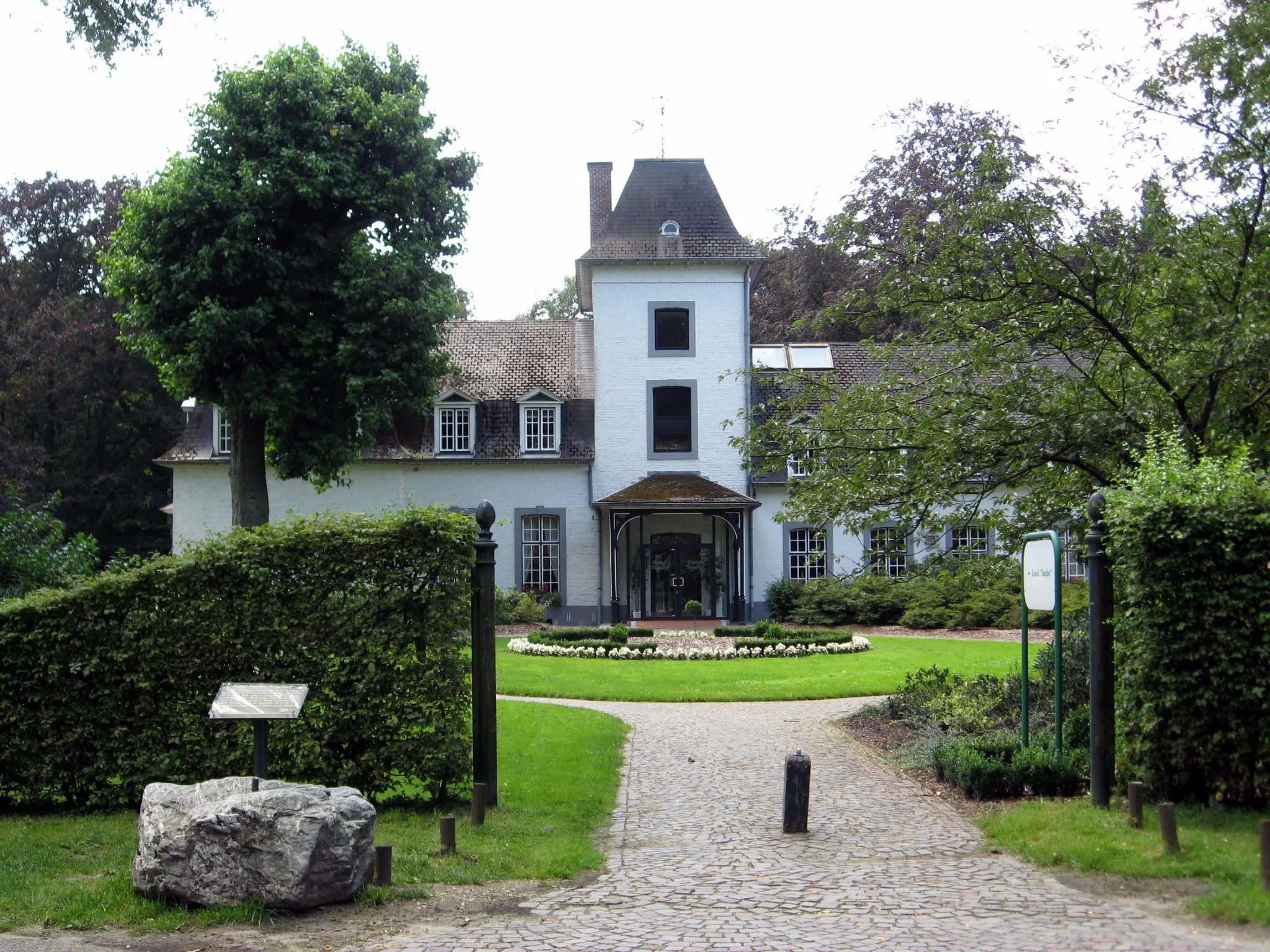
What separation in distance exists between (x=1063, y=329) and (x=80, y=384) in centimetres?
3313

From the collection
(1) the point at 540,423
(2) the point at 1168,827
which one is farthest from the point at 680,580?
(2) the point at 1168,827

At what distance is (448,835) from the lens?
7180mm

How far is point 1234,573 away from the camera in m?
7.49

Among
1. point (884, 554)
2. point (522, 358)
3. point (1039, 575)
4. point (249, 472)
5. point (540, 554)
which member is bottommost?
point (540, 554)

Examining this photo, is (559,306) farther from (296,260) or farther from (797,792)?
(797,792)

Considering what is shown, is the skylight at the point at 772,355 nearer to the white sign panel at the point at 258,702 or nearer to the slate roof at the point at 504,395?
the slate roof at the point at 504,395

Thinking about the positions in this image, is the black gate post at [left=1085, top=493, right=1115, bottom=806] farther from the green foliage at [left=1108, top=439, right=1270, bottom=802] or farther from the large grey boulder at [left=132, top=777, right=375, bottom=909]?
the large grey boulder at [left=132, top=777, right=375, bottom=909]

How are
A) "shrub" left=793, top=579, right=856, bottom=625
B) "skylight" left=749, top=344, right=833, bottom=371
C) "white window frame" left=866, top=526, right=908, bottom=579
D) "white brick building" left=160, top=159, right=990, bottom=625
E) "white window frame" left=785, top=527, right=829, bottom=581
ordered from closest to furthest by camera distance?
"white window frame" left=866, top=526, right=908, bottom=579 < "shrub" left=793, top=579, right=856, bottom=625 < "white brick building" left=160, top=159, right=990, bottom=625 < "white window frame" left=785, top=527, right=829, bottom=581 < "skylight" left=749, top=344, right=833, bottom=371

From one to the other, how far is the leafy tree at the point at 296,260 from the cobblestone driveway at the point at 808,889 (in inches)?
562

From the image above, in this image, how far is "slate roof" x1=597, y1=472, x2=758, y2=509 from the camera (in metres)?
29.0

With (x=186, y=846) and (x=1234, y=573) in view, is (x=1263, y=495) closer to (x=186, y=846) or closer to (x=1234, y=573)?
(x=1234, y=573)

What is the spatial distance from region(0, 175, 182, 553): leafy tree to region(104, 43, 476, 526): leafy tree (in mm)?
14063

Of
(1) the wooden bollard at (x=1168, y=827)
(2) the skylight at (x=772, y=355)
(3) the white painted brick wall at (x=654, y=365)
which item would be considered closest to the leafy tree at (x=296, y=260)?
(3) the white painted brick wall at (x=654, y=365)

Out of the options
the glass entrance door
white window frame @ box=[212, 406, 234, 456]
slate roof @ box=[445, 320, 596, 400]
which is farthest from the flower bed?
white window frame @ box=[212, 406, 234, 456]
